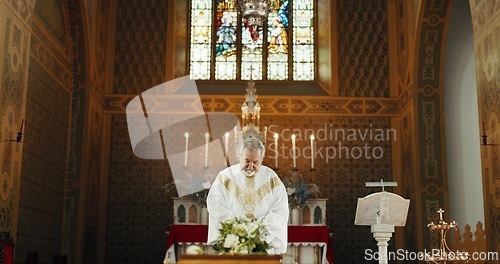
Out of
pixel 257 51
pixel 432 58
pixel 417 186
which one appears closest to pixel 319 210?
pixel 417 186

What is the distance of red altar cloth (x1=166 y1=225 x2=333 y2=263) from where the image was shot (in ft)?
35.4

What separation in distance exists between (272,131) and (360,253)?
3.10 meters

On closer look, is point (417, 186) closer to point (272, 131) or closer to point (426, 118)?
point (426, 118)

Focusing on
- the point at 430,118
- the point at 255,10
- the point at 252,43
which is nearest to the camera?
the point at 255,10

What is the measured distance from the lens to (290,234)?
1082cm

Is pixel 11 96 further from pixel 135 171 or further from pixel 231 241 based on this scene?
pixel 135 171

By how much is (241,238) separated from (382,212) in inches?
84.1

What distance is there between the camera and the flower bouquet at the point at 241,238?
5.34 m

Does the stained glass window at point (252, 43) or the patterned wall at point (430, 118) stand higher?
the stained glass window at point (252, 43)

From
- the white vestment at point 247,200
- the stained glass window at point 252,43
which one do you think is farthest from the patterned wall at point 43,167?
the white vestment at point 247,200

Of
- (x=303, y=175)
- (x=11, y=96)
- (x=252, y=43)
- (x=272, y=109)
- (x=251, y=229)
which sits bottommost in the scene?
(x=251, y=229)

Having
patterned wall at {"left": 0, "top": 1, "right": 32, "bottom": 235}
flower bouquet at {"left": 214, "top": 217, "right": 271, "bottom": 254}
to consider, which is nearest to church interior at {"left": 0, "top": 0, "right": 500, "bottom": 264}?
patterned wall at {"left": 0, "top": 1, "right": 32, "bottom": 235}

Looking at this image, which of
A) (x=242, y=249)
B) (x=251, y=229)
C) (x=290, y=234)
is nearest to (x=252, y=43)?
(x=290, y=234)

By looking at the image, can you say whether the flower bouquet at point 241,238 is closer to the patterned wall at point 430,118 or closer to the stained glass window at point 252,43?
the patterned wall at point 430,118
